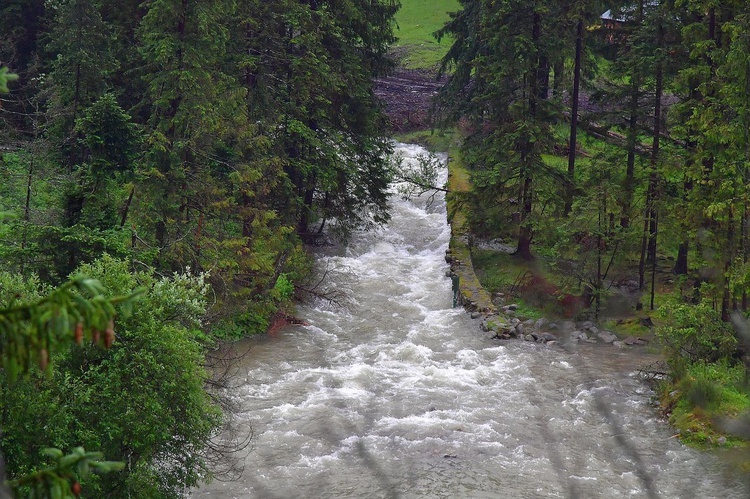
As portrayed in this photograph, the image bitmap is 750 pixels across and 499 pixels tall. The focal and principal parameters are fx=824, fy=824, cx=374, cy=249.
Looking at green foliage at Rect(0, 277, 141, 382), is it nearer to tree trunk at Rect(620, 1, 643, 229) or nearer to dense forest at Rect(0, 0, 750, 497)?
dense forest at Rect(0, 0, 750, 497)

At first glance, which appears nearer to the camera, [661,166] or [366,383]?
[366,383]

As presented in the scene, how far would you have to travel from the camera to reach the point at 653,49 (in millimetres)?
23266

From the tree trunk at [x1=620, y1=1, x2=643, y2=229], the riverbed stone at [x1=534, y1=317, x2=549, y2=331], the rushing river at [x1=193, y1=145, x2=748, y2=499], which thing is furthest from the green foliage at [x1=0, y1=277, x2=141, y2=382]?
the tree trunk at [x1=620, y1=1, x2=643, y2=229]

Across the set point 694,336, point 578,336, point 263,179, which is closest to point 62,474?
point 694,336

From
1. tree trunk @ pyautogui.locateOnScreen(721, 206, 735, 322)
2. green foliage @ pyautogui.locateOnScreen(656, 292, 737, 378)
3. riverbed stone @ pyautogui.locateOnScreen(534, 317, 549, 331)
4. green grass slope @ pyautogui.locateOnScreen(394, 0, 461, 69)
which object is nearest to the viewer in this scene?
green foliage @ pyautogui.locateOnScreen(656, 292, 737, 378)

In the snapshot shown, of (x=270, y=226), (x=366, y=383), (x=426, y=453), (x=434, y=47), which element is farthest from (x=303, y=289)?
(x=434, y=47)

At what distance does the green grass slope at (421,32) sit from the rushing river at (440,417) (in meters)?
33.7

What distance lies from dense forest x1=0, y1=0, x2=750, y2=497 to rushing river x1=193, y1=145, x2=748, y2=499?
119cm

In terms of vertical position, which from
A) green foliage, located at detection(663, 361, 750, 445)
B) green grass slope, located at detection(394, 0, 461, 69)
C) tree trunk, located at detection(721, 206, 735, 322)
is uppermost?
green grass slope, located at detection(394, 0, 461, 69)

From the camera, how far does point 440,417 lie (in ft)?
54.4

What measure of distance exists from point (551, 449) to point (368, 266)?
13.1 meters

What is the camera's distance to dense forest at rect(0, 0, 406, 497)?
395 inches

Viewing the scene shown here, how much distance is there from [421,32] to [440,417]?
5685cm

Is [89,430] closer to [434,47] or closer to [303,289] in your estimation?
[303,289]
